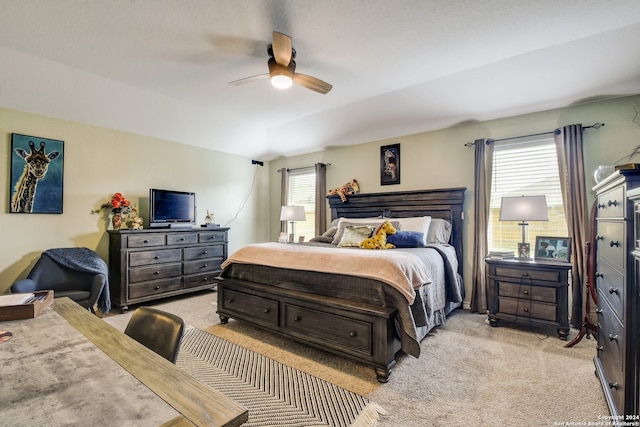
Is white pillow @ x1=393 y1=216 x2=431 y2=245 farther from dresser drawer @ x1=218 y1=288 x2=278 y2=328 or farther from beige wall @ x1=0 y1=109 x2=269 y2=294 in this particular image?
beige wall @ x1=0 y1=109 x2=269 y2=294

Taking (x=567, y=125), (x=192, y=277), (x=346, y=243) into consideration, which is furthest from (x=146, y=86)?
(x=567, y=125)

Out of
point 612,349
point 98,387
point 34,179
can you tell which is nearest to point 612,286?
point 612,349

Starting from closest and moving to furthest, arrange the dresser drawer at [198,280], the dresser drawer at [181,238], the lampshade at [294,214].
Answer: the dresser drawer at [181,238] → the dresser drawer at [198,280] → the lampshade at [294,214]

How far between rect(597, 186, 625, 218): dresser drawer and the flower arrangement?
508 cm

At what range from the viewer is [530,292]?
120 inches

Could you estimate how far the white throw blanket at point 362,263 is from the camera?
228 centimetres

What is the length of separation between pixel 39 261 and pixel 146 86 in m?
2.42

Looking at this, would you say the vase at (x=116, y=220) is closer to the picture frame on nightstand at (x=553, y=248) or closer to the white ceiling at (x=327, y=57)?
the white ceiling at (x=327, y=57)

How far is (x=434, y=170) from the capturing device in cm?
431

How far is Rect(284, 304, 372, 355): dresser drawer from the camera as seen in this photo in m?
2.30

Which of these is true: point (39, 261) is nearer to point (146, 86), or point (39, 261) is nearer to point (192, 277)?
point (192, 277)

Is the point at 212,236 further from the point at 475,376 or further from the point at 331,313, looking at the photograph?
the point at 475,376

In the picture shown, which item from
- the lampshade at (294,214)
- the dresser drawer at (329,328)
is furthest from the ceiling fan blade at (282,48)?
the lampshade at (294,214)

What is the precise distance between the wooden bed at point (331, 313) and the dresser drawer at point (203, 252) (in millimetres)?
1448
